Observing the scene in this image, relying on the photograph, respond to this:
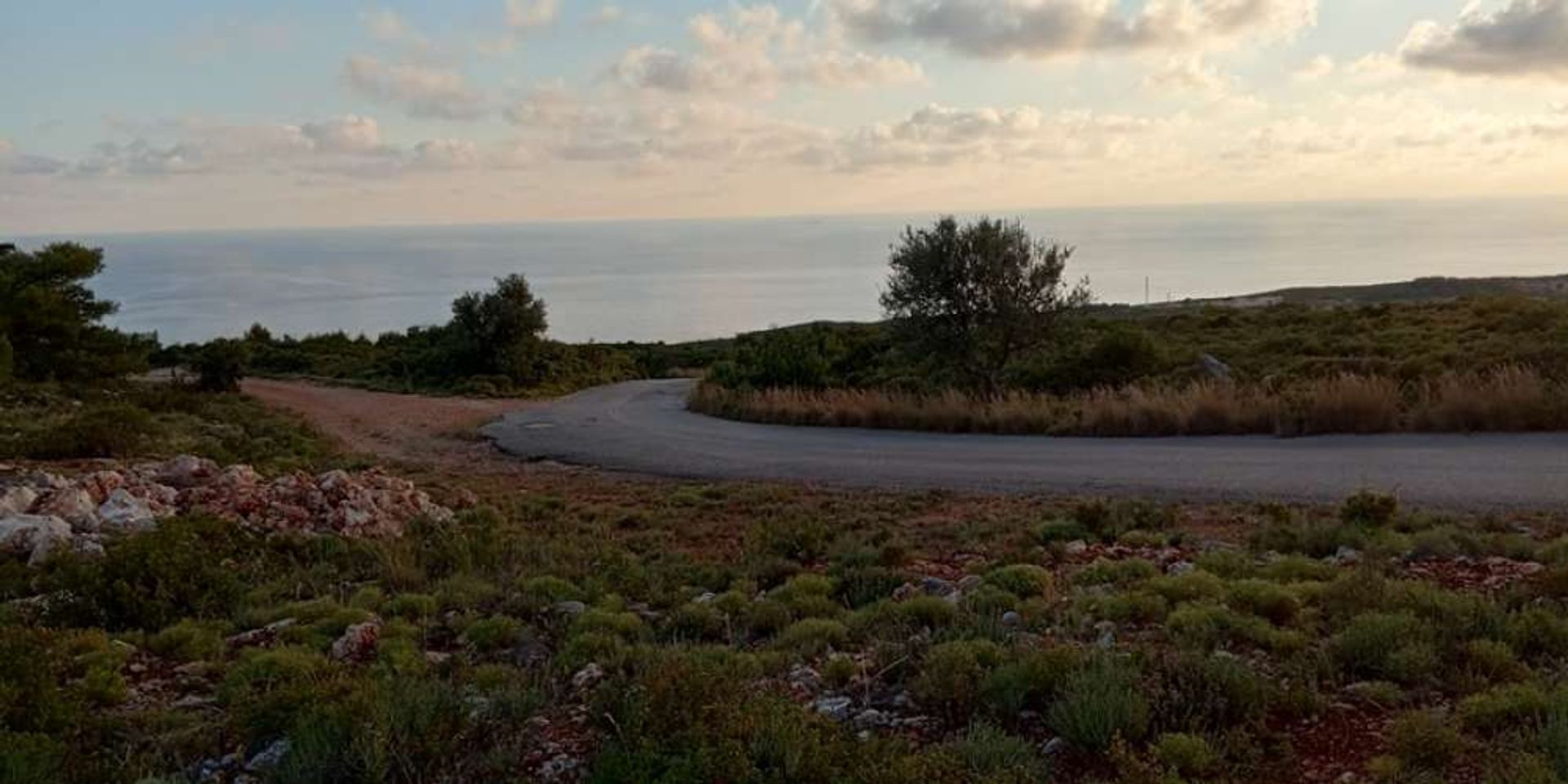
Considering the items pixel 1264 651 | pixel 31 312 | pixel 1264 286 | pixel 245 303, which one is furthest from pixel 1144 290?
pixel 1264 651

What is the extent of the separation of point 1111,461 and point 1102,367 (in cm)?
1584

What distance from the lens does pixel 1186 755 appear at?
4.43m

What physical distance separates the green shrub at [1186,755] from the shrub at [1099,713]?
176 millimetres

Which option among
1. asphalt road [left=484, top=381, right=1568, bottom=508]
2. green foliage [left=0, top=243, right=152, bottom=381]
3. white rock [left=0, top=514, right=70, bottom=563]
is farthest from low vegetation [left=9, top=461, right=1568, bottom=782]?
green foliage [left=0, top=243, right=152, bottom=381]

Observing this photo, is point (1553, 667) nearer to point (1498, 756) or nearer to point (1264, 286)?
point (1498, 756)

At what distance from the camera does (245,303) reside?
11425 centimetres

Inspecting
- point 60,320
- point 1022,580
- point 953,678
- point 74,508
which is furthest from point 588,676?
point 60,320

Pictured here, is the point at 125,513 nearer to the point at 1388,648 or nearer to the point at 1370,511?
the point at 1388,648

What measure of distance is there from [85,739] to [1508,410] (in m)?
14.9

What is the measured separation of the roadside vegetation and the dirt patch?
5.96m

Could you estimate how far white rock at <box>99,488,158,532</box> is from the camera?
10.1 meters

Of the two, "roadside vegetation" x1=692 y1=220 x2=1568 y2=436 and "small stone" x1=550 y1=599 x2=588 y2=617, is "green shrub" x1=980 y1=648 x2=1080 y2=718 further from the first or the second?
"roadside vegetation" x1=692 y1=220 x2=1568 y2=436

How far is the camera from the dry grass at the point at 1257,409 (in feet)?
46.3

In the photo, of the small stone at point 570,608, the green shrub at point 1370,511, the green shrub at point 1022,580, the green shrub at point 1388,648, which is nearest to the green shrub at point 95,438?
the small stone at point 570,608
